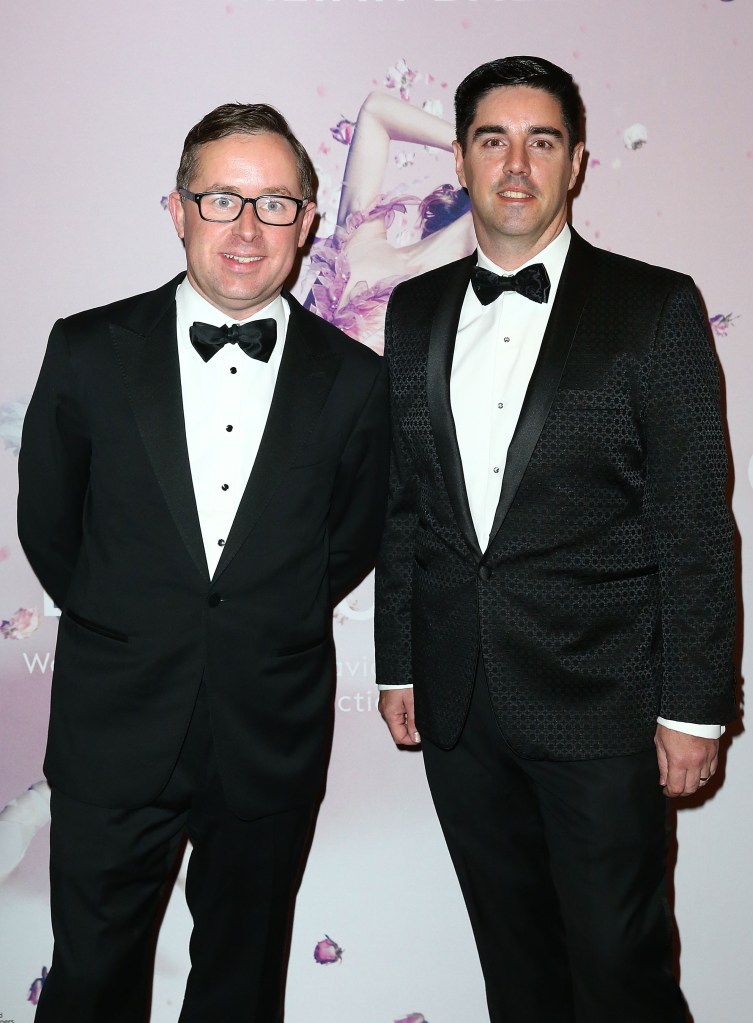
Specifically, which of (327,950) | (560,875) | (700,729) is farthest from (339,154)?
(327,950)

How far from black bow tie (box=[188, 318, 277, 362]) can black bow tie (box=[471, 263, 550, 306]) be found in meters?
0.43

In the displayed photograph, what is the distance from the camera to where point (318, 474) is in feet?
6.48

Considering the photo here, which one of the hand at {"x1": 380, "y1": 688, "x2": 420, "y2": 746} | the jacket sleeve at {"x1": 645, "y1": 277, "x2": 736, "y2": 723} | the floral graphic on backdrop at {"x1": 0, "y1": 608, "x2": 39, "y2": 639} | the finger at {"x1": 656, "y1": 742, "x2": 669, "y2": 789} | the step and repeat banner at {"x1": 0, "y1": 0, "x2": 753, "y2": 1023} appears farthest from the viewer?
the floral graphic on backdrop at {"x1": 0, "y1": 608, "x2": 39, "y2": 639}

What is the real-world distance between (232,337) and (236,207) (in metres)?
0.24

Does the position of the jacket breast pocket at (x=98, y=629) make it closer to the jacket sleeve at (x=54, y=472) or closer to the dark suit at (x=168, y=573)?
the dark suit at (x=168, y=573)

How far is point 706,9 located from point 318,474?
1.39m

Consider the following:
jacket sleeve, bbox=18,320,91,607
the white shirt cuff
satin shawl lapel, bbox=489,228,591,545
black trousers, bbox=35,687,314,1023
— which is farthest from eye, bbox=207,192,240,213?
the white shirt cuff

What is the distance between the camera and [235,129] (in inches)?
75.6

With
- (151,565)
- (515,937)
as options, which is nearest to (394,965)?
(515,937)

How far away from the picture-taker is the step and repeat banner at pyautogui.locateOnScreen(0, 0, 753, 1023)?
230 centimetres

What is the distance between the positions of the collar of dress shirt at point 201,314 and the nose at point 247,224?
0.17m

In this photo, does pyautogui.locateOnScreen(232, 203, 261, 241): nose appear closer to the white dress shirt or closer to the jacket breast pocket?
the white dress shirt

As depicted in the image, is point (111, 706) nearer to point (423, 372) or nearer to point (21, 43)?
point (423, 372)

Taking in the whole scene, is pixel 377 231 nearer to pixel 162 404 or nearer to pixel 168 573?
pixel 162 404
